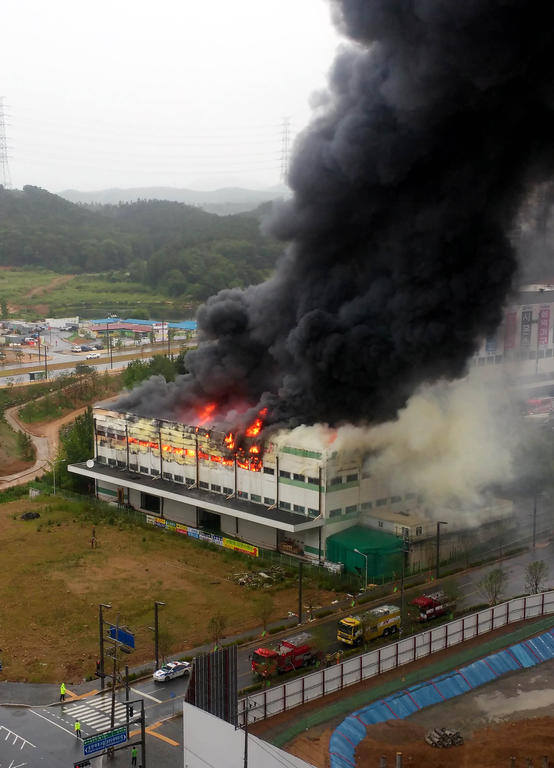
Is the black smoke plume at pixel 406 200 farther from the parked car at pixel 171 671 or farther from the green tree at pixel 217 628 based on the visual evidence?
the parked car at pixel 171 671

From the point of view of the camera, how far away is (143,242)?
16438 centimetres

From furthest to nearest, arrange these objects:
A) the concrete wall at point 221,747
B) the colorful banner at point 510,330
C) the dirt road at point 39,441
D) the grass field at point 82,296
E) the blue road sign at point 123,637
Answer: the grass field at point 82,296 < the colorful banner at point 510,330 < the dirt road at point 39,441 < the blue road sign at point 123,637 < the concrete wall at point 221,747

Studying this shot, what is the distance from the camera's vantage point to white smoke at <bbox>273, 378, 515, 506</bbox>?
43.3m

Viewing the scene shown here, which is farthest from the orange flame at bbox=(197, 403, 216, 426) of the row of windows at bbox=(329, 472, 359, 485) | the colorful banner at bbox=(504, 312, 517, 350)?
the colorful banner at bbox=(504, 312, 517, 350)

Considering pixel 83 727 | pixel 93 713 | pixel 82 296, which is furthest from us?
pixel 82 296

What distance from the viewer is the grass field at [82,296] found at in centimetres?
12925

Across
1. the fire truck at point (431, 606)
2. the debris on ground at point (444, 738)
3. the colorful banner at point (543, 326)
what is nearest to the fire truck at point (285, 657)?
the fire truck at point (431, 606)

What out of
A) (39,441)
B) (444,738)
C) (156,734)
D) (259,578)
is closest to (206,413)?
(259,578)

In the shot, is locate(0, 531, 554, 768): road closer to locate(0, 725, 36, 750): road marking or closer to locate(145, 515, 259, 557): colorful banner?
locate(0, 725, 36, 750): road marking

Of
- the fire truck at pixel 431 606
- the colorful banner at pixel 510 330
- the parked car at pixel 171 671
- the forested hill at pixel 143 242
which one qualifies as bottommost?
the parked car at pixel 171 671

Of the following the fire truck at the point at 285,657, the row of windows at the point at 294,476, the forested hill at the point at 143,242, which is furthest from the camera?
the forested hill at the point at 143,242

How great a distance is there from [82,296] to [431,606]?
11050 centimetres

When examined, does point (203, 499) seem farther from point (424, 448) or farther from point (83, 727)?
point (83, 727)

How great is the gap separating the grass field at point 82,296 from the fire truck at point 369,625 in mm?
96979
